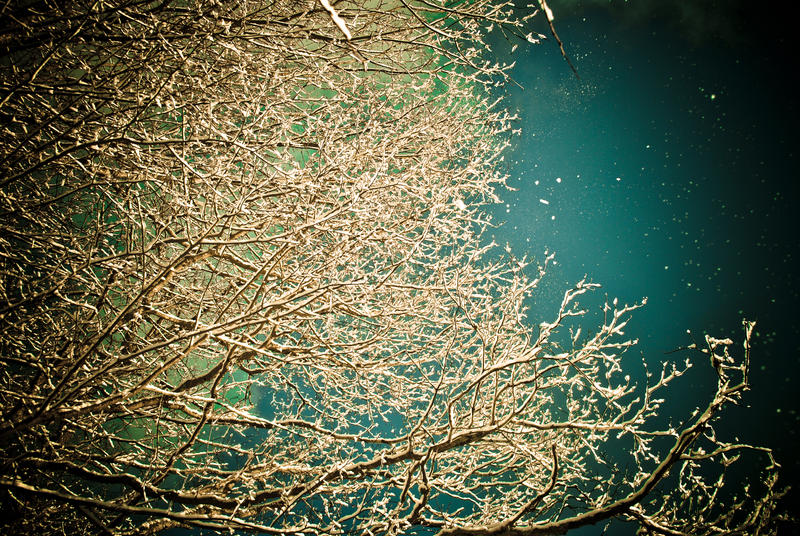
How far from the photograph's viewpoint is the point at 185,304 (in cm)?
515

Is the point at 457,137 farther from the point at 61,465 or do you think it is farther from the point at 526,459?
the point at 61,465

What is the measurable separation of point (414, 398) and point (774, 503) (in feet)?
11.9

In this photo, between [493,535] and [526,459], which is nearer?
[493,535]

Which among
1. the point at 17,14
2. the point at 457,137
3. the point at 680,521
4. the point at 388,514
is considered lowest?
the point at 680,521

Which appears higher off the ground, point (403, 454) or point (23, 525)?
point (403, 454)

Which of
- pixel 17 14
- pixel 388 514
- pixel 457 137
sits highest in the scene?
pixel 457 137

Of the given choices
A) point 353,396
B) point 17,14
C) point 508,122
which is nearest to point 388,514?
point 353,396

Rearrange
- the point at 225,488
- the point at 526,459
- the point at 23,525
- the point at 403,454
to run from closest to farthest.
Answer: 1. the point at 23,525
2. the point at 403,454
3. the point at 225,488
4. the point at 526,459

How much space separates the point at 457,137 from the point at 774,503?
5199mm

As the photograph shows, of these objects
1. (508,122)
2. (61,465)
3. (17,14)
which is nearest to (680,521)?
(508,122)

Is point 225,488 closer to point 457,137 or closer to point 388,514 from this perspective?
point 388,514

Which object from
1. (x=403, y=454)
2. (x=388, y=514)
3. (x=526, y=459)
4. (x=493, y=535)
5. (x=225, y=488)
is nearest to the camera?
(x=493, y=535)

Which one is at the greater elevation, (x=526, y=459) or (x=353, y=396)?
(x=353, y=396)

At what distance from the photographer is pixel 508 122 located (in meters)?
5.63
